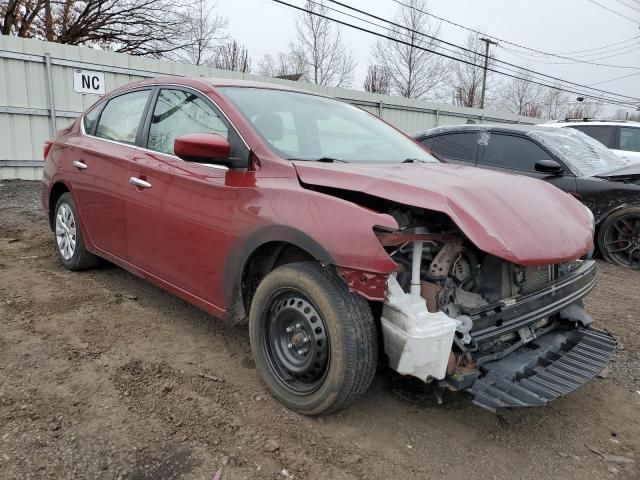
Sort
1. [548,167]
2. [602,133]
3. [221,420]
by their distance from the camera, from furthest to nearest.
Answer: [602,133], [548,167], [221,420]

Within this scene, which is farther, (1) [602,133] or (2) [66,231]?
(1) [602,133]

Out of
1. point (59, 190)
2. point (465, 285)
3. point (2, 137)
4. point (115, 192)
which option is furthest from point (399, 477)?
point (2, 137)

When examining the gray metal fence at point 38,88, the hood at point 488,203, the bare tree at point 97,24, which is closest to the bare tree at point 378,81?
the bare tree at point 97,24

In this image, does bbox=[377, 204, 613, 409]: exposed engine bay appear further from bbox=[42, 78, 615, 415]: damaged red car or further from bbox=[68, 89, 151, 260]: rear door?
bbox=[68, 89, 151, 260]: rear door

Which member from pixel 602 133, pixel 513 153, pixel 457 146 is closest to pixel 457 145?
pixel 457 146

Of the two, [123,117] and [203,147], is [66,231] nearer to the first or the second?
[123,117]

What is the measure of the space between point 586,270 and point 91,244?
3.59 meters

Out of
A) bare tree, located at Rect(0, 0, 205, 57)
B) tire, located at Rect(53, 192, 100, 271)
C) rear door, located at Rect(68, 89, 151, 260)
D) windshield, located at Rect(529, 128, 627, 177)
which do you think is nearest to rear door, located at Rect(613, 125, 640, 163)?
windshield, located at Rect(529, 128, 627, 177)

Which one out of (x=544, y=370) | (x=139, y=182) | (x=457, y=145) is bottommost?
(x=544, y=370)

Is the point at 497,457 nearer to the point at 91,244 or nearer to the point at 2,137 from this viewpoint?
the point at 91,244

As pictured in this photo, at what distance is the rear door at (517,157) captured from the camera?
18.9ft

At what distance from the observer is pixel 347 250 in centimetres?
217

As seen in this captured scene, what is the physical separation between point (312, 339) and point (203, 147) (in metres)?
1.12

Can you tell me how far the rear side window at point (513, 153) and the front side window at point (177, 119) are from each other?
4.24 meters
